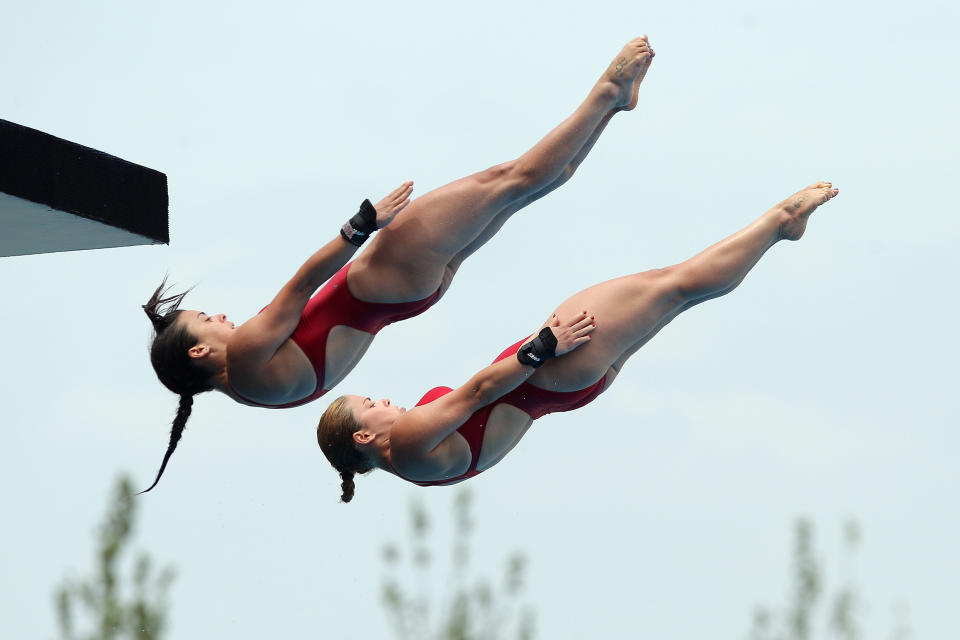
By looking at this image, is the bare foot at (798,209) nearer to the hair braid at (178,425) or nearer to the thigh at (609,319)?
the thigh at (609,319)

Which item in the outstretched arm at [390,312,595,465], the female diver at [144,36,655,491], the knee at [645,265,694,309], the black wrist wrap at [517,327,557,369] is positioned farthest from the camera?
the knee at [645,265,694,309]

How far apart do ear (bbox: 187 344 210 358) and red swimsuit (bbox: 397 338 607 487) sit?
1163 millimetres

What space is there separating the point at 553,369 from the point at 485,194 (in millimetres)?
957

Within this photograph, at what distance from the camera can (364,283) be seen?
24.2 feet

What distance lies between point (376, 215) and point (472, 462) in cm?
145

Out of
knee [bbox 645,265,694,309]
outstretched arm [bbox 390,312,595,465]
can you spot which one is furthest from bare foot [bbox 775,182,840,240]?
outstretched arm [bbox 390,312,595,465]

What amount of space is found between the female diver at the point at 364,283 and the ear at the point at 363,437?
350 millimetres

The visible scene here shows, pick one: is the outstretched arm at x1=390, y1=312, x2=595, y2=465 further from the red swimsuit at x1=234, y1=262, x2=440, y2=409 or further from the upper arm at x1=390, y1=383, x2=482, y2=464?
the red swimsuit at x1=234, y1=262, x2=440, y2=409

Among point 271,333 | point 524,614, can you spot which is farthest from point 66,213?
point 524,614

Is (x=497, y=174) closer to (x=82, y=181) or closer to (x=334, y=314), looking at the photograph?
(x=334, y=314)

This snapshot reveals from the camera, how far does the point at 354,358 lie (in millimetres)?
7711

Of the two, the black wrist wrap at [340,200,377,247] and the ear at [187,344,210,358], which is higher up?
the black wrist wrap at [340,200,377,247]

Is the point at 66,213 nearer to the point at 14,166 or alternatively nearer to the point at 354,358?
the point at 14,166

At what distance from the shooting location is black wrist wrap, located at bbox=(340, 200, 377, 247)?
6.86m
